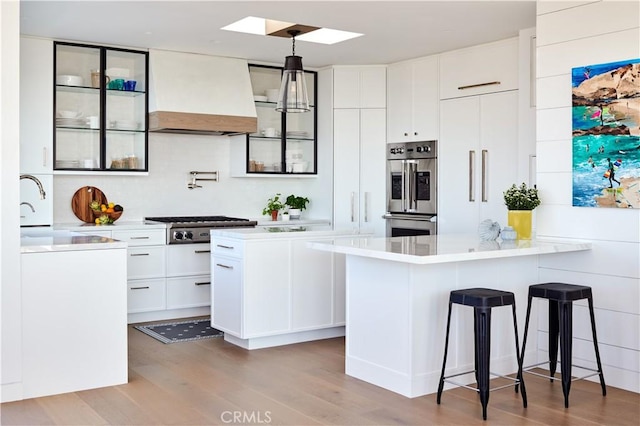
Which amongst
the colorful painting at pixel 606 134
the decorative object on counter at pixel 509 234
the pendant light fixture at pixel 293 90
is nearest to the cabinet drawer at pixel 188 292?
the pendant light fixture at pixel 293 90

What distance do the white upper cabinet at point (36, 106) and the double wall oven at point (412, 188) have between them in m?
3.20

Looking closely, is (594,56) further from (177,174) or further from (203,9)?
(177,174)

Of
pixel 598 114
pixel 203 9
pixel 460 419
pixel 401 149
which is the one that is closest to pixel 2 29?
pixel 203 9

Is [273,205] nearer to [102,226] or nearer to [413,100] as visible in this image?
[413,100]

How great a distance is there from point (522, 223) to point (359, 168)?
109 inches

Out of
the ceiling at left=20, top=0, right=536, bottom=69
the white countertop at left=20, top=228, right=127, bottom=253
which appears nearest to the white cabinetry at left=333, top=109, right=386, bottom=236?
the ceiling at left=20, top=0, right=536, bottom=69

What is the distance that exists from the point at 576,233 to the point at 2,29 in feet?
11.9

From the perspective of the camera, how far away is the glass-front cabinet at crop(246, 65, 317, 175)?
727 centimetres

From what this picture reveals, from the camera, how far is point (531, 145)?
569 cm

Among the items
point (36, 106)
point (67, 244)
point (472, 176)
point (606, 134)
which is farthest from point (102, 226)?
point (606, 134)

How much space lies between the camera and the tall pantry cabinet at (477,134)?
598 centimetres

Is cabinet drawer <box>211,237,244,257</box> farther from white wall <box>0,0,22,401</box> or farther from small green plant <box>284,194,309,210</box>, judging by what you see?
small green plant <box>284,194,309,210</box>

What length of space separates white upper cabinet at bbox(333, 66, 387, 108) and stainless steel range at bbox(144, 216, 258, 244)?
5.27ft

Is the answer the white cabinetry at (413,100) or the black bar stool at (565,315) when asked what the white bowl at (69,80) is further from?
the black bar stool at (565,315)
